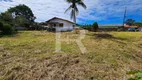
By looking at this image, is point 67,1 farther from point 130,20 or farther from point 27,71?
point 130,20

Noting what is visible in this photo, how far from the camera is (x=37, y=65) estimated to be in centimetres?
466

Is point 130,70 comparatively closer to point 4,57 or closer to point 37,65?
point 37,65

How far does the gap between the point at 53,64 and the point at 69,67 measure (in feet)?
2.07

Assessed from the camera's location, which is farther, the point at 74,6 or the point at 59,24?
the point at 59,24

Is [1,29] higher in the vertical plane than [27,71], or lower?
higher

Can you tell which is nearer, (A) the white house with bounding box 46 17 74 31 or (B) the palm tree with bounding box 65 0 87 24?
(B) the palm tree with bounding box 65 0 87 24

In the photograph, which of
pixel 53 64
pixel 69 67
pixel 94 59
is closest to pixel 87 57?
pixel 94 59

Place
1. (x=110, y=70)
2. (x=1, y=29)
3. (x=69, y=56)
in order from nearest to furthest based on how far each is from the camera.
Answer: (x=110, y=70)
(x=69, y=56)
(x=1, y=29)

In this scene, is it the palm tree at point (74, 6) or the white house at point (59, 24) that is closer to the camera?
the palm tree at point (74, 6)

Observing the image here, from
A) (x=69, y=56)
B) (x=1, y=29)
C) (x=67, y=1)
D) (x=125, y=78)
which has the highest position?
(x=67, y=1)

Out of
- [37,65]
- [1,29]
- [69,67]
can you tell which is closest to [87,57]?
[69,67]

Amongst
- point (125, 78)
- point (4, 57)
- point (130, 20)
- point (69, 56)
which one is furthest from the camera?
point (130, 20)

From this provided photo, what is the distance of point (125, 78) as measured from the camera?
13.5ft

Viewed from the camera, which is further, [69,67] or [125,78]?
[69,67]
